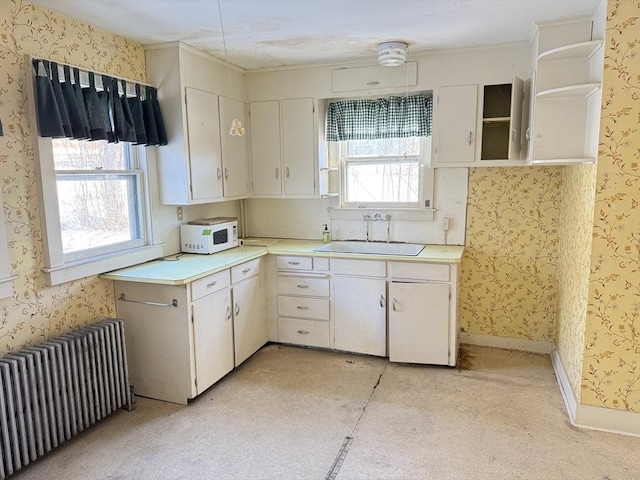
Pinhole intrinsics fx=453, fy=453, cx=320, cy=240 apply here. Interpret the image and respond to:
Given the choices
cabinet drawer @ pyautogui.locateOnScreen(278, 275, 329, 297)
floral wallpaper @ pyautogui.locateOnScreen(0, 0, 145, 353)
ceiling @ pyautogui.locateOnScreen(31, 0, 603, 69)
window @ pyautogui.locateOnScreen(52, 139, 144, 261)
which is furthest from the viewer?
cabinet drawer @ pyautogui.locateOnScreen(278, 275, 329, 297)

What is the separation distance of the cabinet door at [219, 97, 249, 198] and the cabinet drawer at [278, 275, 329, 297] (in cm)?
87

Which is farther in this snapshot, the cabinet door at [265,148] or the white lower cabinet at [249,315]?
the cabinet door at [265,148]

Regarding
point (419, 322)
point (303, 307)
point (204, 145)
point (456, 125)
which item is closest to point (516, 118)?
point (456, 125)

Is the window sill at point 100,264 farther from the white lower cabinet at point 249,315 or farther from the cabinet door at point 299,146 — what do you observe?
the cabinet door at point 299,146

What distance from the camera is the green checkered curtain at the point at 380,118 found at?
370 centimetres

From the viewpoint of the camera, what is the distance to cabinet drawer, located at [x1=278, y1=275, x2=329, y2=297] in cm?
368

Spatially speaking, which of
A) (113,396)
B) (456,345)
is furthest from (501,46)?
(113,396)

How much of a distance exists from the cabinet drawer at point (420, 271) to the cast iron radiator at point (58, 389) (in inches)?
76.1

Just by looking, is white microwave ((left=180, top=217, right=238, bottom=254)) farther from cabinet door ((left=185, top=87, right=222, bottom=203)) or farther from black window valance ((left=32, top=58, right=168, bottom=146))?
black window valance ((left=32, top=58, right=168, bottom=146))

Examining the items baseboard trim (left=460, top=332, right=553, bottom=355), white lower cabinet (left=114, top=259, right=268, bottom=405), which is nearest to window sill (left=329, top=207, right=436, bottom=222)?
baseboard trim (left=460, top=332, right=553, bottom=355)

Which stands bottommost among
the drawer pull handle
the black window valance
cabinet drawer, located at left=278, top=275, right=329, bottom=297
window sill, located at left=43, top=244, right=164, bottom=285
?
cabinet drawer, located at left=278, top=275, right=329, bottom=297

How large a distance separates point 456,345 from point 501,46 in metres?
2.25

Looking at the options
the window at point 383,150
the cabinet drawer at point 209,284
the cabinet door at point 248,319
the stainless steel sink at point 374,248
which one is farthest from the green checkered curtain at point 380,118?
the cabinet drawer at point 209,284

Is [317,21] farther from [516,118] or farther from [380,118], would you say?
[516,118]
